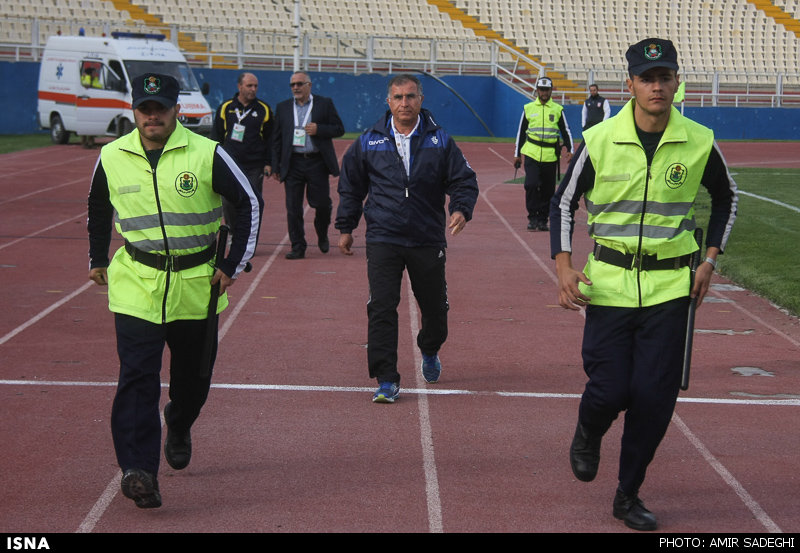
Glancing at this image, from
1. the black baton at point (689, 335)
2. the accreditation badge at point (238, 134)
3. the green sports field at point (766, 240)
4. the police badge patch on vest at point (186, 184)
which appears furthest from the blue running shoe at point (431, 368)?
the accreditation badge at point (238, 134)

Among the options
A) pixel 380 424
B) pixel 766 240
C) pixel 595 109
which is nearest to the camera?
pixel 380 424

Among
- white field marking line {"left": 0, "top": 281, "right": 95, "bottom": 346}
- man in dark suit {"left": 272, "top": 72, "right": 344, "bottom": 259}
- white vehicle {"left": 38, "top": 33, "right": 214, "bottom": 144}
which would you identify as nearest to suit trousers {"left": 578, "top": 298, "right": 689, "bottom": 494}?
white field marking line {"left": 0, "top": 281, "right": 95, "bottom": 346}

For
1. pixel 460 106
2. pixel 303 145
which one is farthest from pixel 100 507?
pixel 460 106

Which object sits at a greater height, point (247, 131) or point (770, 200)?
point (247, 131)

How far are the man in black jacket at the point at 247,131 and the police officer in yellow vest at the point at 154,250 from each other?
25.2 feet

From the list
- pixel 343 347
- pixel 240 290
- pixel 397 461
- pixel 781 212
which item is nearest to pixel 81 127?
pixel 781 212

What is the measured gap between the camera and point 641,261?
503 cm

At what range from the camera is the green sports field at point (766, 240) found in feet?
38.2

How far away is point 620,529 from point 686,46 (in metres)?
43.9

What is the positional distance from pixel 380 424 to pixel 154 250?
2.01 m

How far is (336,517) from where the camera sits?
5.16 metres

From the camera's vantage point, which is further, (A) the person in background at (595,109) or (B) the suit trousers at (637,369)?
(A) the person in background at (595,109)

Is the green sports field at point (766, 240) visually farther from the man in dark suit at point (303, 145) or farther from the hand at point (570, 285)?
the hand at point (570, 285)

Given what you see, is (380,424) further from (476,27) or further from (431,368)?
(476,27)
